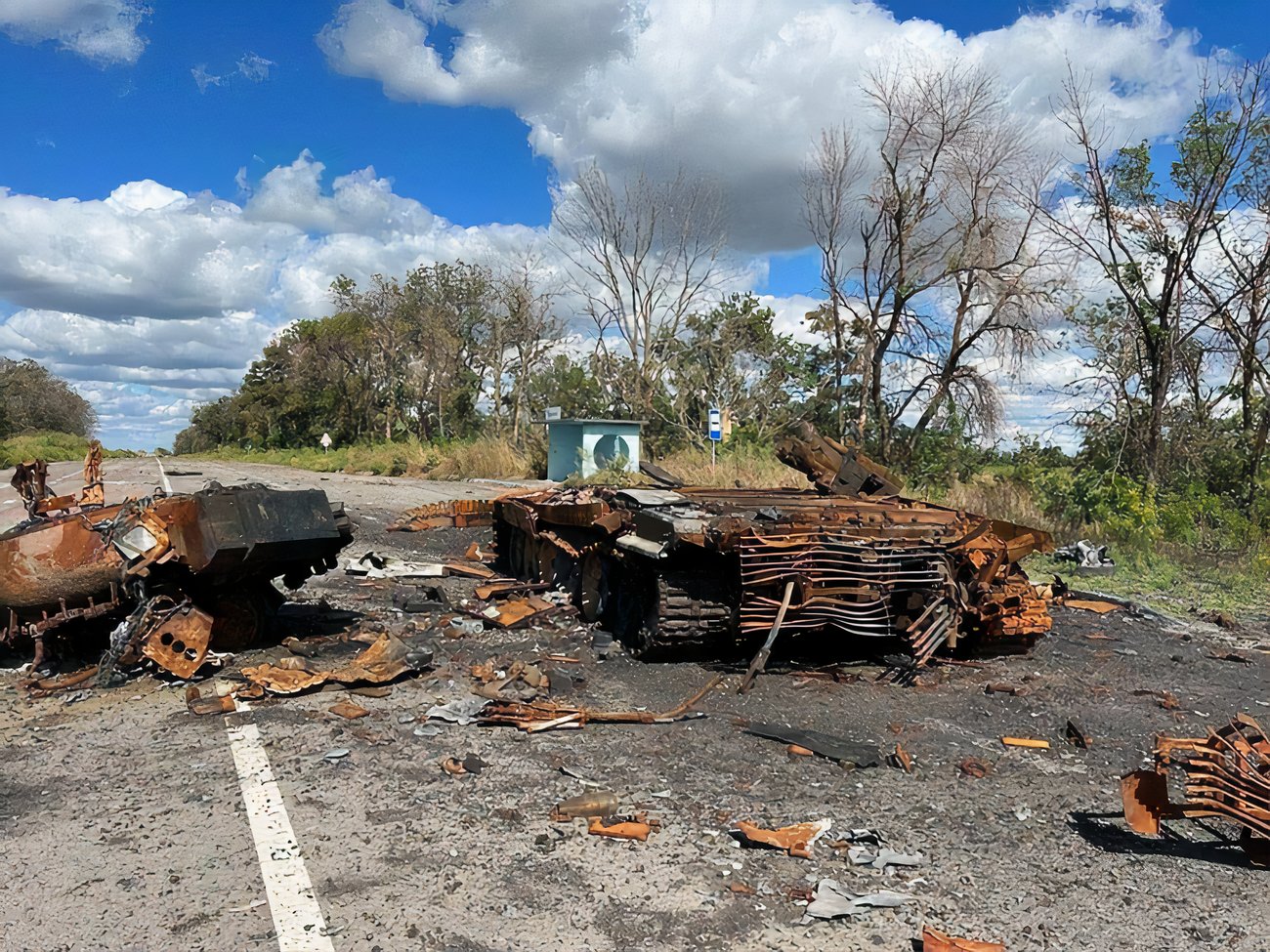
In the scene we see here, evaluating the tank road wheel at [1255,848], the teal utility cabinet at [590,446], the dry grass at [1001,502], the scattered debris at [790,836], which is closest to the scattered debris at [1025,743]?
the tank road wheel at [1255,848]

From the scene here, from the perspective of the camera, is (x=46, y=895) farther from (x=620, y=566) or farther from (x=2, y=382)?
(x=2, y=382)

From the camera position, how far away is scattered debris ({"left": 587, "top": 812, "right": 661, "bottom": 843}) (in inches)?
167

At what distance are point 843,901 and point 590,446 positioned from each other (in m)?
21.4

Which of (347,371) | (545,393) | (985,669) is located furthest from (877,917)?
(347,371)

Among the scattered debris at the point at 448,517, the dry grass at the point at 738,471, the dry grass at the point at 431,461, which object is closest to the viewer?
the scattered debris at the point at 448,517

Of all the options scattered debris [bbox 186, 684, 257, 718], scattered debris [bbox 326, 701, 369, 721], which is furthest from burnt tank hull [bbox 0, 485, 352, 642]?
scattered debris [bbox 326, 701, 369, 721]

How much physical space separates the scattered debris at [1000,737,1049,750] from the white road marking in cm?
386

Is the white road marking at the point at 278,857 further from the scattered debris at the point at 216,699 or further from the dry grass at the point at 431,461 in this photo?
the dry grass at the point at 431,461

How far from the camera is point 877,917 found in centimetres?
358

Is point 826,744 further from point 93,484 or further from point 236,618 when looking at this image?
point 93,484

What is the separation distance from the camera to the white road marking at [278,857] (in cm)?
336

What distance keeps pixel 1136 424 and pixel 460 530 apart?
11.1 m

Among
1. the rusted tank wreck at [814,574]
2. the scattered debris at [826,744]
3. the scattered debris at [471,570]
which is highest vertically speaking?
the rusted tank wreck at [814,574]

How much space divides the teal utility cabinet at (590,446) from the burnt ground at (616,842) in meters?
17.7
